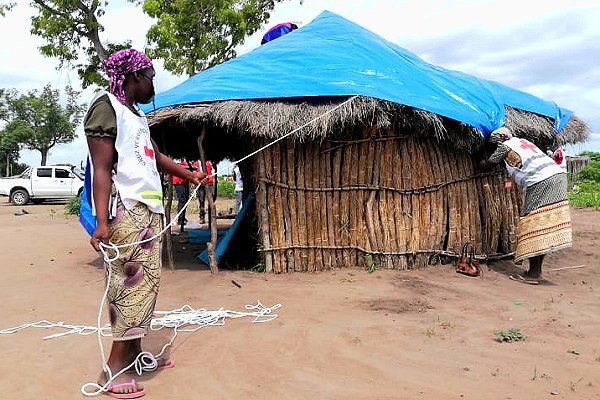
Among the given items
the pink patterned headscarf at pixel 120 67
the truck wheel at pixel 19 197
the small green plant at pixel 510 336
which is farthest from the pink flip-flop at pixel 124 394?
the truck wheel at pixel 19 197

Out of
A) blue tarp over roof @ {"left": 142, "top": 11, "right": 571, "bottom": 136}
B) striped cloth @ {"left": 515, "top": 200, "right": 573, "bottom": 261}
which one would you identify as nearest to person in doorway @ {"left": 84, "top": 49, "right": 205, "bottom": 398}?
blue tarp over roof @ {"left": 142, "top": 11, "right": 571, "bottom": 136}

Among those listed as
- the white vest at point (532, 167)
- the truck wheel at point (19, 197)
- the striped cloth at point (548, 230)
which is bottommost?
the striped cloth at point (548, 230)

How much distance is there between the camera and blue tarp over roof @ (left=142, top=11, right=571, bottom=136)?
6445 millimetres

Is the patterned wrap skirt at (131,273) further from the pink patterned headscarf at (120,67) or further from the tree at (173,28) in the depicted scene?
the tree at (173,28)

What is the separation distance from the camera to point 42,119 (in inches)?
1329

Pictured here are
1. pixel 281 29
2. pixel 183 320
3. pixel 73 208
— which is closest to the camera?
pixel 183 320

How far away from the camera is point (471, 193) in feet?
23.0

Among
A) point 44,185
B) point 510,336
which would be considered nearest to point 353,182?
point 510,336

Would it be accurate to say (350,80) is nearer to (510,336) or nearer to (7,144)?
(510,336)

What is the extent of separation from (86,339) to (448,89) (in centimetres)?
517

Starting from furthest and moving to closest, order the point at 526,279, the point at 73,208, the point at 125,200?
the point at 73,208 < the point at 526,279 < the point at 125,200

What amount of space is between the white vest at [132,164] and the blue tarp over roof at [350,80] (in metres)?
3.41

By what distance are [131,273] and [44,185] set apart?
18849 mm

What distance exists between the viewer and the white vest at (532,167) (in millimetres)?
6000
